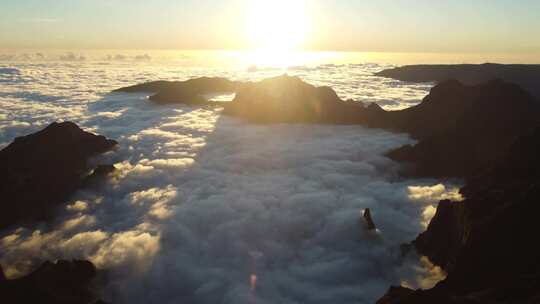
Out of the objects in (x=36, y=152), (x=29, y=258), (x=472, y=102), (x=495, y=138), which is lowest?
(x=29, y=258)

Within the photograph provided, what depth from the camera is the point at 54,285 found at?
12586 mm

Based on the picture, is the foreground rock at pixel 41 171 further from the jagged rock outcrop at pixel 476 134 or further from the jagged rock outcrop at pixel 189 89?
the jagged rock outcrop at pixel 189 89

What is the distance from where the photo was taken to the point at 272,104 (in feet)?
143

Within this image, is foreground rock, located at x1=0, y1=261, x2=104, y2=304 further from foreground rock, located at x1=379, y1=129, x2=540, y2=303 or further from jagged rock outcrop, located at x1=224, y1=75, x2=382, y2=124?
jagged rock outcrop, located at x1=224, y1=75, x2=382, y2=124

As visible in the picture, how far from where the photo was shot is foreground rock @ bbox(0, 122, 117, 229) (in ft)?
67.3

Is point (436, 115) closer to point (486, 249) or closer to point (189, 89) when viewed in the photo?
point (486, 249)

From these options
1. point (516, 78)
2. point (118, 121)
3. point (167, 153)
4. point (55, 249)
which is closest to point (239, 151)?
point (167, 153)

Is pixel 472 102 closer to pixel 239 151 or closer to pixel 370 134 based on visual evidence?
pixel 370 134

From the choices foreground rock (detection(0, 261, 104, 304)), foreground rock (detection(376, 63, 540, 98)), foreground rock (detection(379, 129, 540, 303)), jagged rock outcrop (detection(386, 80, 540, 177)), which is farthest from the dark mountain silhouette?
foreground rock (detection(376, 63, 540, 98))

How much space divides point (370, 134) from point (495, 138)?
11.2m

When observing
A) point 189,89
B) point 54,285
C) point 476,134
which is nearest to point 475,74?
point 189,89

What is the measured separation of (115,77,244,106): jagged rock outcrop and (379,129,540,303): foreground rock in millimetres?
46558

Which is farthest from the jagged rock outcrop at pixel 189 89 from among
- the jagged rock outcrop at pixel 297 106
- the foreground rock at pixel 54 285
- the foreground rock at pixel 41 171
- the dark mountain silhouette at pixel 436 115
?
the foreground rock at pixel 54 285

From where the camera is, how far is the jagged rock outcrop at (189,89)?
63.2 metres
